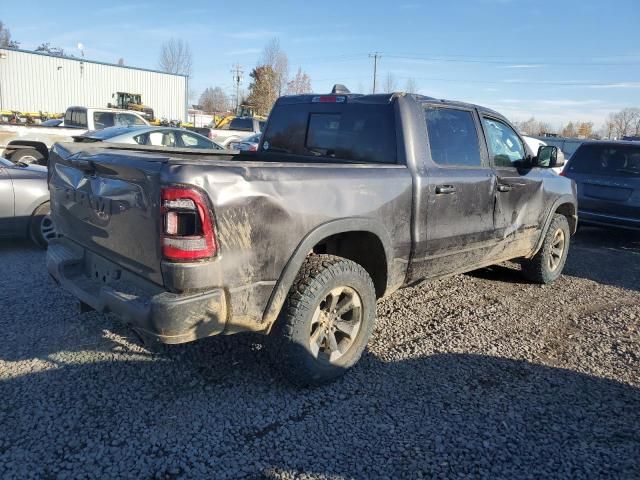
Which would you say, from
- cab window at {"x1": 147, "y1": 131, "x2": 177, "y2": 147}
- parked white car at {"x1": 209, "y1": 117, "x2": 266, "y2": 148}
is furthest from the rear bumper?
parked white car at {"x1": 209, "y1": 117, "x2": 266, "y2": 148}

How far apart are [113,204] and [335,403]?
1796mm

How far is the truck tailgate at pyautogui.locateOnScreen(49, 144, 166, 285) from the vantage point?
8.79ft

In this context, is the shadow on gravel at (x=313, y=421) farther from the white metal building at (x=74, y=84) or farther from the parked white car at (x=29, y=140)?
the white metal building at (x=74, y=84)

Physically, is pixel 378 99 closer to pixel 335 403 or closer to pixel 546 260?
pixel 335 403

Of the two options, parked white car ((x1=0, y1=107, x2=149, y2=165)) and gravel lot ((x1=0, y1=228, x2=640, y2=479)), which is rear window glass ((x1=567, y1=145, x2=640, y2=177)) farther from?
parked white car ((x1=0, y1=107, x2=149, y2=165))

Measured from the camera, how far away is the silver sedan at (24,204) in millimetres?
6184

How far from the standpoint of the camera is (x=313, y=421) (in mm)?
3002

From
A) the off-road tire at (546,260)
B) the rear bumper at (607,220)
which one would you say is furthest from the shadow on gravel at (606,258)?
the off-road tire at (546,260)

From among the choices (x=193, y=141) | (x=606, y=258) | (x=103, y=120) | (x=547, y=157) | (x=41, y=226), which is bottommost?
(x=606, y=258)

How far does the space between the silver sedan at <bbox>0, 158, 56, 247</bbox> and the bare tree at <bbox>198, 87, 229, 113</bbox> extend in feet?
267

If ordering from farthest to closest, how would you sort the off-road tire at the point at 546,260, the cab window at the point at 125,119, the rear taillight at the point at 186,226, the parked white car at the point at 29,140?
the cab window at the point at 125,119 < the parked white car at the point at 29,140 < the off-road tire at the point at 546,260 < the rear taillight at the point at 186,226

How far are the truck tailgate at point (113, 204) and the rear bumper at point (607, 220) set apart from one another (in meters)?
7.33

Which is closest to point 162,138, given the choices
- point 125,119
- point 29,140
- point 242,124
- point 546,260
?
point 29,140

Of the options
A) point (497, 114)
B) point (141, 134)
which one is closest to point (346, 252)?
point (497, 114)
